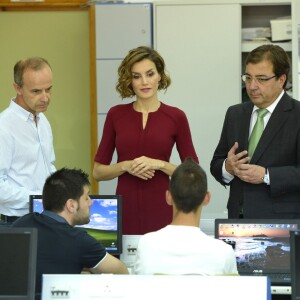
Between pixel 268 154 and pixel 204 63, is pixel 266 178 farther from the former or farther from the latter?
pixel 204 63

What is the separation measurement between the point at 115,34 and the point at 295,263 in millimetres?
4160

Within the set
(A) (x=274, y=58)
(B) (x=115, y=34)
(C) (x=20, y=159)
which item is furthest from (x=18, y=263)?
(B) (x=115, y=34)

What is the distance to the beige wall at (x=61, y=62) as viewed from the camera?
7.21 m

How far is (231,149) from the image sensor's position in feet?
13.2

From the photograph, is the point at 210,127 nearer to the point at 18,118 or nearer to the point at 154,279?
the point at 18,118

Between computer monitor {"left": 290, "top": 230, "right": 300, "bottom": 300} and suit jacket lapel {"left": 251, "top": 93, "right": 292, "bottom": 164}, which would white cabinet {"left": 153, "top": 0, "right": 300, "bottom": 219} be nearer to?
suit jacket lapel {"left": 251, "top": 93, "right": 292, "bottom": 164}

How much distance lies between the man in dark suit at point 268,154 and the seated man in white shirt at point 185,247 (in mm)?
921

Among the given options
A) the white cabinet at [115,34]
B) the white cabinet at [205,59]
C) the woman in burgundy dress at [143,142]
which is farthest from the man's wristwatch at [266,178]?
the white cabinet at [115,34]

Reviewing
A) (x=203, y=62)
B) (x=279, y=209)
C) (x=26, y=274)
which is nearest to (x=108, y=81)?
(x=203, y=62)

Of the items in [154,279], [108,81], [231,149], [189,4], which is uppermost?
[189,4]

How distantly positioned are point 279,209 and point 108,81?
3044mm

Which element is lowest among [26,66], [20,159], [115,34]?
[20,159]

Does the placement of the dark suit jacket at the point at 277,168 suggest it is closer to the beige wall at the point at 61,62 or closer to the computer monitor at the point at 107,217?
the computer monitor at the point at 107,217

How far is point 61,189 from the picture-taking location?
3.33 meters
